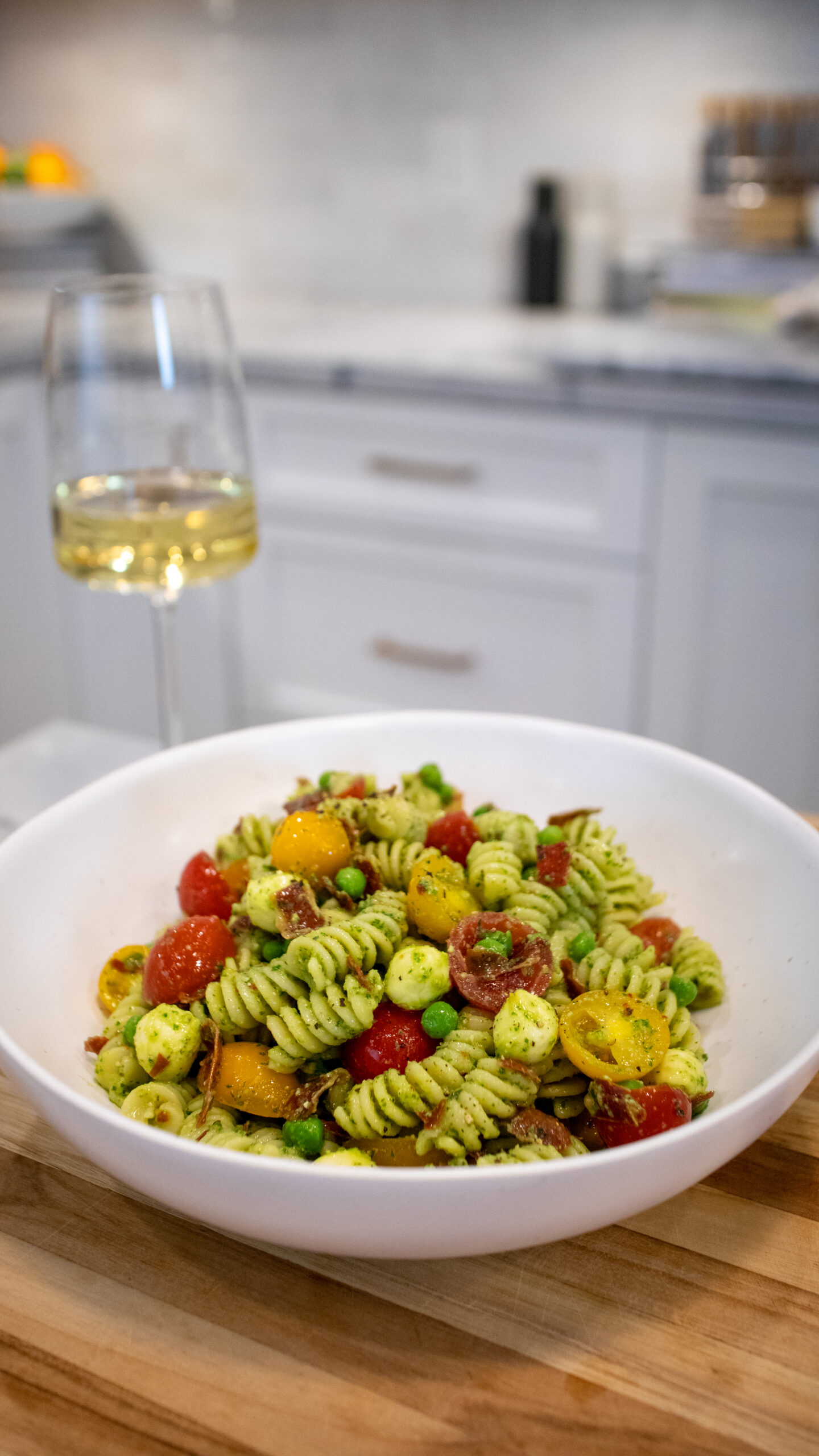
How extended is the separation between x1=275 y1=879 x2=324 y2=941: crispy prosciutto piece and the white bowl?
0.15 meters

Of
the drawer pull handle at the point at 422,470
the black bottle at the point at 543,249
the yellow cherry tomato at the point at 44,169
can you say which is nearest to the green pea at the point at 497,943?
the drawer pull handle at the point at 422,470

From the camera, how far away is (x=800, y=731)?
7.28 ft

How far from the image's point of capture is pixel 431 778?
99cm

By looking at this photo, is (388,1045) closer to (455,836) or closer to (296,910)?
(296,910)

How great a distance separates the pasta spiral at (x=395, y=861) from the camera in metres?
0.88

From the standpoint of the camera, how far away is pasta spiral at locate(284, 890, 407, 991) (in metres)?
0.74

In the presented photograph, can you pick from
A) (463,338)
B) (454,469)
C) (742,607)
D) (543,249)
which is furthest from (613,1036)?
(543,249)

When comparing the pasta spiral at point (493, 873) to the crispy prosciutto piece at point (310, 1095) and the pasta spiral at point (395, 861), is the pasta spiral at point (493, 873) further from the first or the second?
the crispy prosciutto piece at point (310, 1095)

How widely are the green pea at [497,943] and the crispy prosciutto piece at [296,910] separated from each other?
0.36 ft

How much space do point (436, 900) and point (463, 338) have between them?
76.2 inches

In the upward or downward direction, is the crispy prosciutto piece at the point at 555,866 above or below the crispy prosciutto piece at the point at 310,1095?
above

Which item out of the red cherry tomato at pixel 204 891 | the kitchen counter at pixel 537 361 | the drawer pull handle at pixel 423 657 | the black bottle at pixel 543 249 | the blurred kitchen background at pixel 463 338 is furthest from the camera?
the black bottle at pixel 543 249

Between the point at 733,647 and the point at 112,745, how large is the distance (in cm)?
119

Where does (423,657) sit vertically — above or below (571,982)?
below
